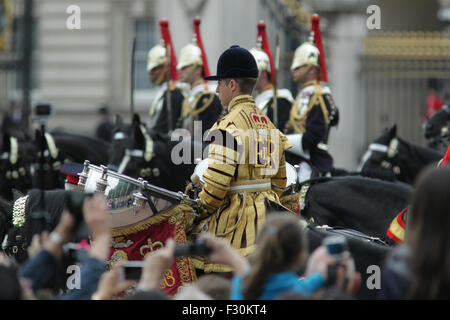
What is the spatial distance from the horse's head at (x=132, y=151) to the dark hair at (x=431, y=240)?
471 centimetres

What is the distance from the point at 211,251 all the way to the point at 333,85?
12.7 meters

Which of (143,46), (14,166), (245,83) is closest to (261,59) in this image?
(14,166)

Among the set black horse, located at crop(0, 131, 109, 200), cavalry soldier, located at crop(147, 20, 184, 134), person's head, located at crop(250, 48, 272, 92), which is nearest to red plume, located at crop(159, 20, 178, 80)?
cavalry soldier, located at crop(147, 20, 184, 134)

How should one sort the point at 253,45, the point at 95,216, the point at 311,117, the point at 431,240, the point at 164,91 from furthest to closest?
the point at 253,45, the point at 164,91, the point at 311,117, the point at 95,216, the point at 431,240

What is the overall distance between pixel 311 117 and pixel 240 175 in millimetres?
3243

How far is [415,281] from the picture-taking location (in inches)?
128

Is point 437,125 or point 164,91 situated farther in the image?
point 164,91

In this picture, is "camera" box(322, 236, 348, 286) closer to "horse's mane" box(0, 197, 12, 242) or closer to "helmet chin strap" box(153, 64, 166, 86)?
"horse's mane" box(0, 197, 12, 242)

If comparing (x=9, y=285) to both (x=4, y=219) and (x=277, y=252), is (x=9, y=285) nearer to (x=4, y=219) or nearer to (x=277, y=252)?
(x=277, y=252)

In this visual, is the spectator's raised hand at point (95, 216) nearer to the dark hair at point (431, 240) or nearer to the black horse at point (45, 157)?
the dark hair at point (431, 240)

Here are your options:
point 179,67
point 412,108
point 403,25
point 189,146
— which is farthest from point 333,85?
point 189,146

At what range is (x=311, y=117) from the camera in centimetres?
827

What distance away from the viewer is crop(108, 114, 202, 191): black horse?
23.3 ft

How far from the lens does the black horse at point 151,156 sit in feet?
23.3
